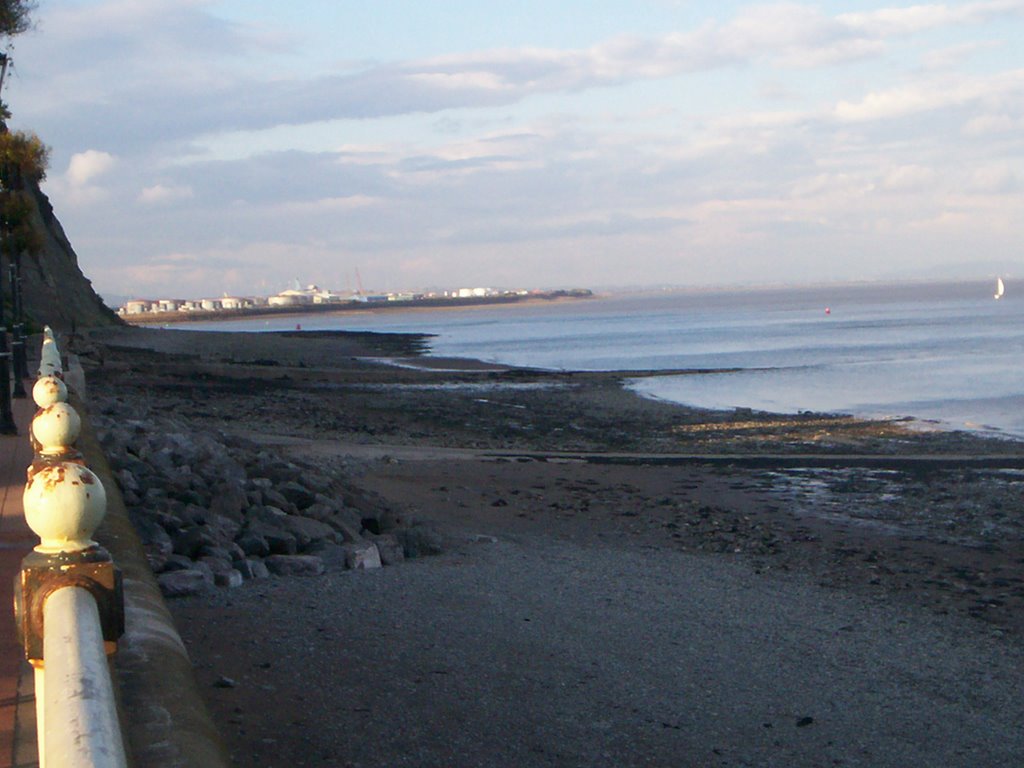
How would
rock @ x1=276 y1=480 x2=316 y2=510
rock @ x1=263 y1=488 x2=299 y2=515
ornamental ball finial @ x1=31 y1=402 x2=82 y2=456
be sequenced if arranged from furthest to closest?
rock @ x1=276 y1=480 x2=316 y2=510 < rock @ x1=263 y1=488 x2=299 y2=515 < ornamental ball finial @ x1=31 y1=402 x2=82 y2=456

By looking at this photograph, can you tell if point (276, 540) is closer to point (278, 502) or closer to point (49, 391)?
point (278, 502)

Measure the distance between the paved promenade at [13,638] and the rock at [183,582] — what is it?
36.3 inches

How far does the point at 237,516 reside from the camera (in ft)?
29.3

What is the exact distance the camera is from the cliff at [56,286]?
49312 millimetres

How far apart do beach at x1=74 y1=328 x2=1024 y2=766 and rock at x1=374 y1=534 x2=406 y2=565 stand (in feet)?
0.47

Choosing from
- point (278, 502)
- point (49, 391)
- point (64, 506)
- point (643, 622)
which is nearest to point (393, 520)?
point (278, 502)

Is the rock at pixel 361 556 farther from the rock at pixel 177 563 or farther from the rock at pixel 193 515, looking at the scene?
the rock at pixel 177 563

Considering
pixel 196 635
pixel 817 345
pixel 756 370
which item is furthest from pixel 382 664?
pixel 817 345

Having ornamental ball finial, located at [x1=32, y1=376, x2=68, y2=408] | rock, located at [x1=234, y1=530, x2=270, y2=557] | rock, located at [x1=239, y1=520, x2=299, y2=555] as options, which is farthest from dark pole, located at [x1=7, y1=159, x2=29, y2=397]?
ornamental ball finial, located at [x1=32, y1=376, x2=68, y2=408]

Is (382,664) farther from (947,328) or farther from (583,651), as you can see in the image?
(947,328)

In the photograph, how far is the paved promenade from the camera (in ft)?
10.8

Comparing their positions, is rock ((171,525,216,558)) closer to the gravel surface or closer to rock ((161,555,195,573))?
rock ((161,555,195,573))

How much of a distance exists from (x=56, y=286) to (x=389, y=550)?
51181mm

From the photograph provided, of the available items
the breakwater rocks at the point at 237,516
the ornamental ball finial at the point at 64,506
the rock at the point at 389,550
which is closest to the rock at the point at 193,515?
the breakwater rocks at the point at 237,516
